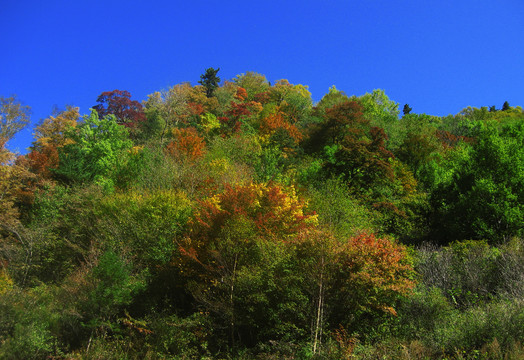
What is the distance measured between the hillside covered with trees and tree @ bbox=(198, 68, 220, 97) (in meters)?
31.7

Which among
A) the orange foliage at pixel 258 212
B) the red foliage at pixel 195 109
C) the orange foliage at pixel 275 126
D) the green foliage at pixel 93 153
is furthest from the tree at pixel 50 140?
the orange foliage at pixel 258 212

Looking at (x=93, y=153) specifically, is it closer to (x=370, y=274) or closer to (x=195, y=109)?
(x=195, y=109)

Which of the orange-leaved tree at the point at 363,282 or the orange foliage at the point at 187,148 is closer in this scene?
the orange-leaved tree at the point at 363,282

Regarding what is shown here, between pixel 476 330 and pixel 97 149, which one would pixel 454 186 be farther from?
pixel 97 149

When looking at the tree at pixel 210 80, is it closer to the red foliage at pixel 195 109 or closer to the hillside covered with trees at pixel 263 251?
the red foliage at pixel 195 109

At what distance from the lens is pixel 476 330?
9.61m

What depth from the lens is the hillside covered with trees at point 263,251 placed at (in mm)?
11359

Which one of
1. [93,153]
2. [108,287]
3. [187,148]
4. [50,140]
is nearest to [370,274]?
[108,287]

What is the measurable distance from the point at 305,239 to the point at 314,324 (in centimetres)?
286

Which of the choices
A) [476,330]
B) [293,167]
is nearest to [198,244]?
[476,330]

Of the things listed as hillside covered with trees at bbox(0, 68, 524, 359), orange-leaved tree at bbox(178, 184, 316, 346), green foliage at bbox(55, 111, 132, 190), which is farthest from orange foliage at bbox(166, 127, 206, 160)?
orange-leaved tree at bbox(178, 184, 316, 346)

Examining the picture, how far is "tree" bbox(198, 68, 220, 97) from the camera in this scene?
61062 millimetres

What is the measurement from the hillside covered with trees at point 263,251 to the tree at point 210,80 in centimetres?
3170

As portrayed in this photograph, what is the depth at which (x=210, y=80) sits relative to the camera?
61.8 metres
